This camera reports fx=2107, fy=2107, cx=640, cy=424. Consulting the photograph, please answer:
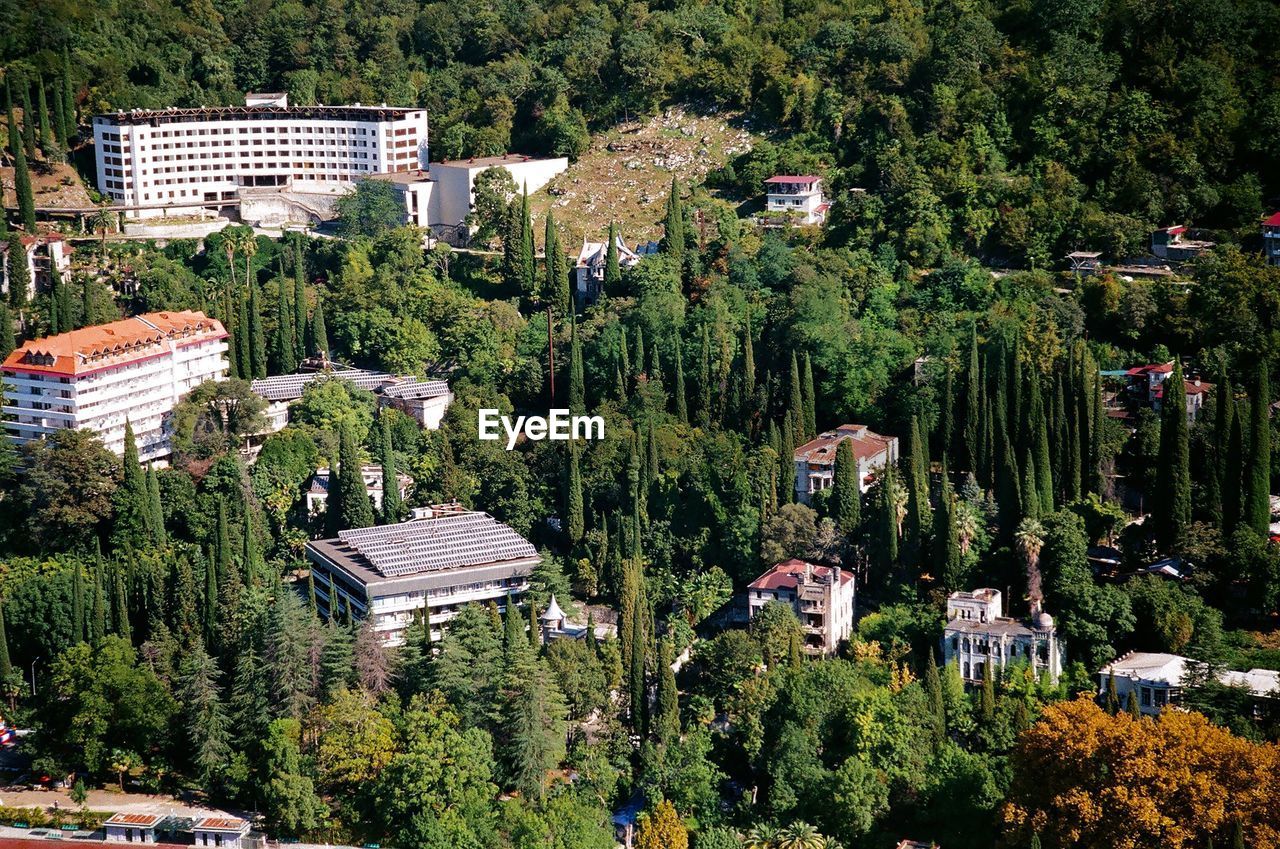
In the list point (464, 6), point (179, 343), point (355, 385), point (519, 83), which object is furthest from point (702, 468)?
point (464, 6)

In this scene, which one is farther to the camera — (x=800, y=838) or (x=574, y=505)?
(x=574, y=505)

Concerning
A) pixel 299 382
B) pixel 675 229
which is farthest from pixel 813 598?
pixel 299 382

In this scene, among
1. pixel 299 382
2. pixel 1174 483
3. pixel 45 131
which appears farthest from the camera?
pixel 45 131

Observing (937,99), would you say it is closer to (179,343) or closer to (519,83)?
(519,83)

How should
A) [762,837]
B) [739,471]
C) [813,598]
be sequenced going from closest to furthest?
[762,837] < [813,598] < [739,471]

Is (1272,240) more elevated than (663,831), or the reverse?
(1272,240)

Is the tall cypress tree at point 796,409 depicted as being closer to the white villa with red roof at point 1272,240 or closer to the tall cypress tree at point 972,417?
the tall cypress tree at point 972,417

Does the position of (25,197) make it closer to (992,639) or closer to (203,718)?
(203,718)

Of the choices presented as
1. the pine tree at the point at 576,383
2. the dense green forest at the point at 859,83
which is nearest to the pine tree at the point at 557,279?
the pine tree at the point at 576,383

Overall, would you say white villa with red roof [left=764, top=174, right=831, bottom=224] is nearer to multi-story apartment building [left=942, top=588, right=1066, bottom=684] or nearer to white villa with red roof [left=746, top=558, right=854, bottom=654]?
white villa with red roof [left=746, top=558, right=854, bottom=654]
